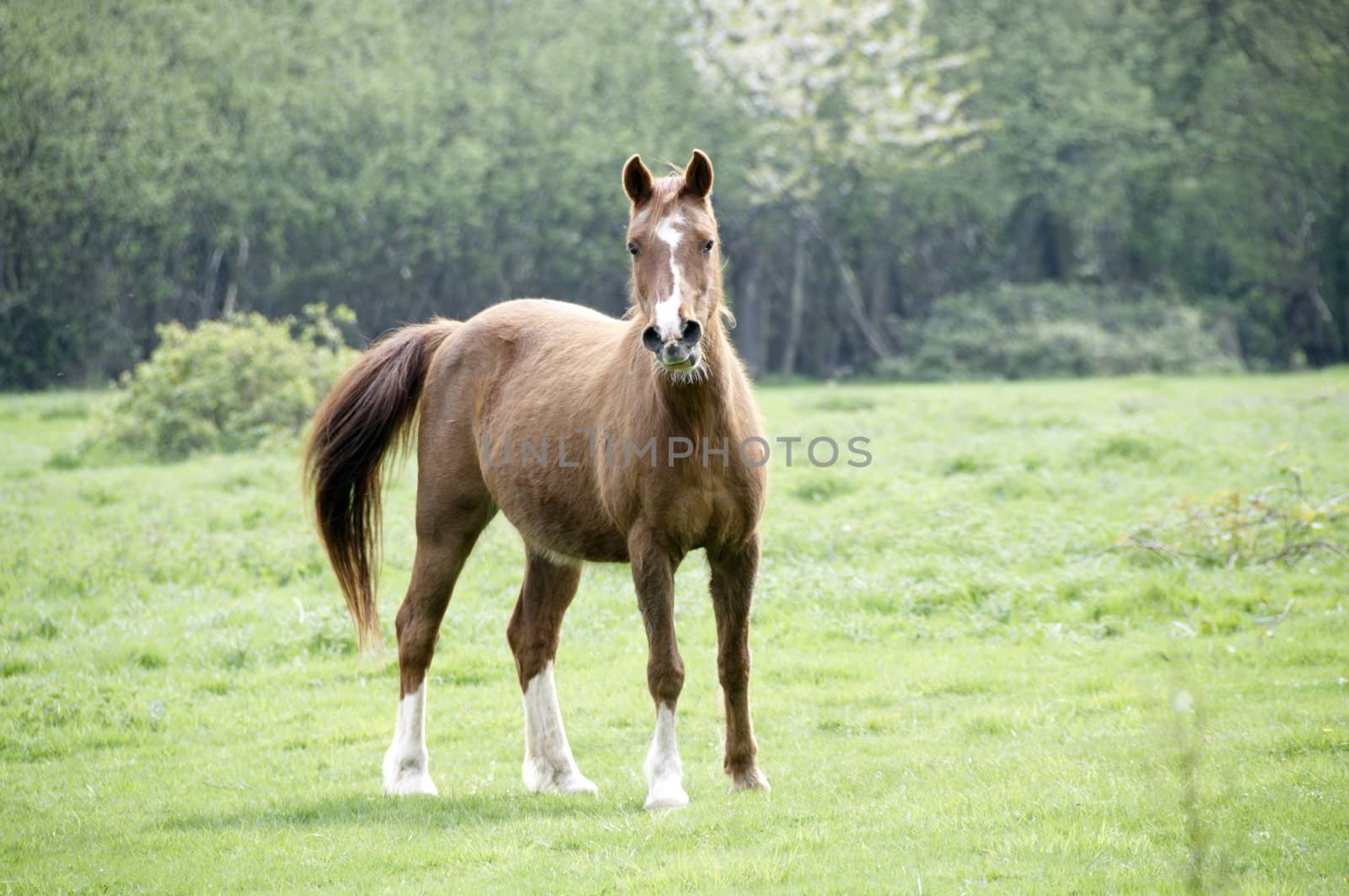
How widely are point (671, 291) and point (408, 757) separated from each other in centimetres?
268

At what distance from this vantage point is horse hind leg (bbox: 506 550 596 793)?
5.94 metres

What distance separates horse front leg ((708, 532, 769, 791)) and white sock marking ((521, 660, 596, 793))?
0.76 m

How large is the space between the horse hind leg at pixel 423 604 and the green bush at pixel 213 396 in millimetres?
10803

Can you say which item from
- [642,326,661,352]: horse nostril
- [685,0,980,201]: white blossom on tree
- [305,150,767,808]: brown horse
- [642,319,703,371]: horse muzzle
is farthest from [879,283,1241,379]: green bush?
[642,326,661,352]: horse nostril

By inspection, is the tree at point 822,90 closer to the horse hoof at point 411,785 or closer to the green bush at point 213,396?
the green bush at point 213,396

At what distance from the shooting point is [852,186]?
3206 centimetres

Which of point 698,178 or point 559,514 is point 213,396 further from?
point 698,178

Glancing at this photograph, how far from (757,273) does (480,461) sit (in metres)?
27.5

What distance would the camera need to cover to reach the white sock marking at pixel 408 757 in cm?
589

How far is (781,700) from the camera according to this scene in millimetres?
7379

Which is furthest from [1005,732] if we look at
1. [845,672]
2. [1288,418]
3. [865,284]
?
[865,284]

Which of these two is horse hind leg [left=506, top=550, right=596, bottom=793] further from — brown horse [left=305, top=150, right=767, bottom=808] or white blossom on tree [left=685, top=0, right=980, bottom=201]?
white blossom on tree [left=685, top=0, right=980, bottom=201]

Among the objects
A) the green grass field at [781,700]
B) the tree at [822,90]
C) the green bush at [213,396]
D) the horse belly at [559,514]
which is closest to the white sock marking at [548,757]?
the green grass field at [781,700]

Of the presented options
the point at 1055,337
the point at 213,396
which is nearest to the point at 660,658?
the point at 213,396
